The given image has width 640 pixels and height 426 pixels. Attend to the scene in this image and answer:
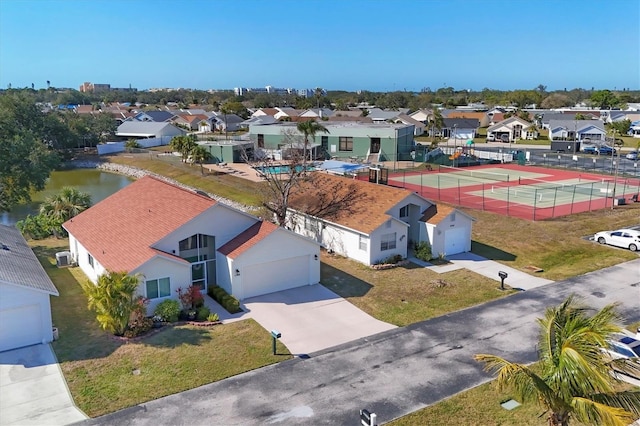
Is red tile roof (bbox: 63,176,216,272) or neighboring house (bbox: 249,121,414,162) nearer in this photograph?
red tile roof (bbox: 63,176,216,272)

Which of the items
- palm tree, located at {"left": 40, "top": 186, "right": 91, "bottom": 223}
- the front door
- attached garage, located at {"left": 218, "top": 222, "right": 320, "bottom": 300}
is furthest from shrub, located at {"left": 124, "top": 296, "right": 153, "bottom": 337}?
the front door

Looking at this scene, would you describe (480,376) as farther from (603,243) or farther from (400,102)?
(400,102)

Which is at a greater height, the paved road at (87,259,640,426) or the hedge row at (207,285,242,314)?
the hedge row at (207,285,242,314)

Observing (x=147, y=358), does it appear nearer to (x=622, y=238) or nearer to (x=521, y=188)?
(x=622, y=238)

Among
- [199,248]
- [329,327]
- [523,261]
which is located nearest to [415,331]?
[329,327]

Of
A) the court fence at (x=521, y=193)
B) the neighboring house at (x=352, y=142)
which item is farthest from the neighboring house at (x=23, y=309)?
the neighboring house at (x=352, y=142)

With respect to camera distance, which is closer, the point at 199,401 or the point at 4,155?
the point at 199,401

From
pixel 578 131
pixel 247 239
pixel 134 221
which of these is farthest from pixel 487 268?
pixel 578 131

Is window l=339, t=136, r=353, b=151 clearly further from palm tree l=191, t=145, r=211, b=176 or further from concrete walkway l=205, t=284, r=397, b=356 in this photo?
concrete walkway l=205, t=284, r=397, b=356
